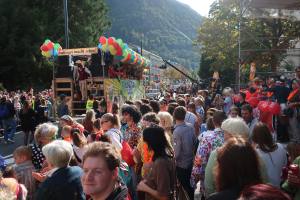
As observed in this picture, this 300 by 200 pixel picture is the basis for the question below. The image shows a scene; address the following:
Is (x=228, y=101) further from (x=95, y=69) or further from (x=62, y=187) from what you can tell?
(x=62, y=187)

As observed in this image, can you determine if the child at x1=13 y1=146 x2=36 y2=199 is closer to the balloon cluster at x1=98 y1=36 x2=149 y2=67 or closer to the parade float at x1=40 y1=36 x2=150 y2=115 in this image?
the parade float at x1=40 y1=36 x2=150 y2=115

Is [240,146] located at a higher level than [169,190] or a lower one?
higher

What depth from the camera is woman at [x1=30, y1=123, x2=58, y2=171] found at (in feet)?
17.0

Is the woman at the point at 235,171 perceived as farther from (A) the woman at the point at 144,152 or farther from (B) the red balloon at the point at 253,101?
(B) the red balloon at the point at 253,101

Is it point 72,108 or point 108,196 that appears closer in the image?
point 108,196

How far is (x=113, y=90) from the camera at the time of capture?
15.8 m

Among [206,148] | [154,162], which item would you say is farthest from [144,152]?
[154,162]

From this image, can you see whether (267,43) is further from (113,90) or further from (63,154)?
(63,154)

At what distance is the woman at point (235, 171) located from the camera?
2.61m

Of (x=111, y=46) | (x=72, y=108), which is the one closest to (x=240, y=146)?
(x=111, y=46)

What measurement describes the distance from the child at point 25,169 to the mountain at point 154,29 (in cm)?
13312

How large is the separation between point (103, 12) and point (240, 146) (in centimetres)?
4364

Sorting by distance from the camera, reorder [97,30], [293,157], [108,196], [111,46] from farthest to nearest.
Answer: [97,30], [111,46], [293,157], [108,196]

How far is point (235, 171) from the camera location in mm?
2635
